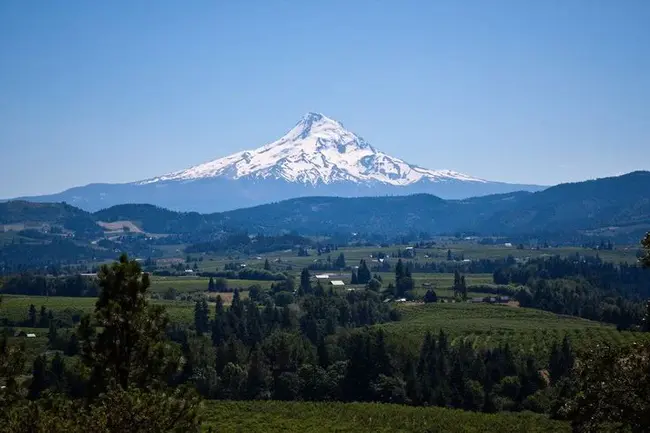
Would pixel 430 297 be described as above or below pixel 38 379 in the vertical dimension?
above

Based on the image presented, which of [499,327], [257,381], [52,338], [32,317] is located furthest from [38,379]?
[499,327]

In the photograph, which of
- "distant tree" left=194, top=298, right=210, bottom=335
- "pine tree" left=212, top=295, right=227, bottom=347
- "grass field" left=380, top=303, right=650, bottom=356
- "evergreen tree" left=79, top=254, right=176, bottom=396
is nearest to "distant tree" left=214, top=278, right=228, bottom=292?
"grass field" left=380, top=303, right=650, bottom=356

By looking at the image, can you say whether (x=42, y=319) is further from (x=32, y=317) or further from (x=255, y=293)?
(x=255, y=293)

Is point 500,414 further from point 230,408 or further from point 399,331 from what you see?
point 399,331

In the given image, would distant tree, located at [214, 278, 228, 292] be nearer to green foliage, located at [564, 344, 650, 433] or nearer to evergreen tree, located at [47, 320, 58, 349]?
evergreen tree, located at [47, 320, 58, 349]

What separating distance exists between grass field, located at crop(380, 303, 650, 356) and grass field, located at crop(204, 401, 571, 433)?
2371 centimetres

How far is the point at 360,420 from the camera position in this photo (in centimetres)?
6856

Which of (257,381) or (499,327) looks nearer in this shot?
(257,381)

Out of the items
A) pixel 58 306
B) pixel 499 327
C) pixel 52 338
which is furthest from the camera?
pixel 58 306

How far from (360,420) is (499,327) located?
55597 millimetres

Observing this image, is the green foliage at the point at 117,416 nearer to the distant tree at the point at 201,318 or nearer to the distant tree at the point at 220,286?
the distant tree at the point at 201,318

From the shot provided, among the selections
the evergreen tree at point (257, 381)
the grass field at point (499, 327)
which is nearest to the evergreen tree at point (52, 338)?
the evergreen tree at point (257, 381)

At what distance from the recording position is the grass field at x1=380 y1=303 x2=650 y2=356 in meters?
102

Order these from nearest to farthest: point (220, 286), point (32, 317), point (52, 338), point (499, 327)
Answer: point (52, 338) < point (499, 327) < point (32, 317) < point (220, 286)
